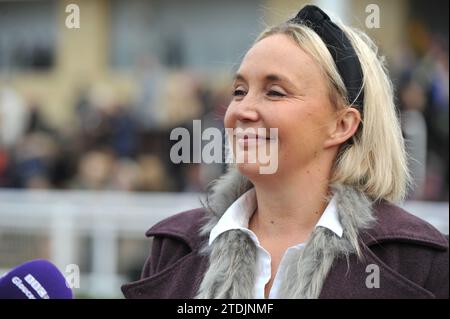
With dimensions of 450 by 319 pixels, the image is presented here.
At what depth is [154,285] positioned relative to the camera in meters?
2.58

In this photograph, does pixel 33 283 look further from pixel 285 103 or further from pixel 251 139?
pixel 285 103

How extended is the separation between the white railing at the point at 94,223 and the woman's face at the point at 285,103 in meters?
5.44

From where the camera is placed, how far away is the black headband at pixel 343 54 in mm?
2492

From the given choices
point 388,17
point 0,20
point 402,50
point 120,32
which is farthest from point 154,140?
point 0,20

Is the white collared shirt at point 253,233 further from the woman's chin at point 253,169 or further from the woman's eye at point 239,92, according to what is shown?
the woman's eye at point 239,92

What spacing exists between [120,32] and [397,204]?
14800mm

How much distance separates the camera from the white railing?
8031 millimetres

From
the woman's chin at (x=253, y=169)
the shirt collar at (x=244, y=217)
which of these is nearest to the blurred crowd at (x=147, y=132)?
the shirt collar at (x=244, y=217)

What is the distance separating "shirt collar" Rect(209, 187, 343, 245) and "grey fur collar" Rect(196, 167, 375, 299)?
0.02 metres

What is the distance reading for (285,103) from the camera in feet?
7.91

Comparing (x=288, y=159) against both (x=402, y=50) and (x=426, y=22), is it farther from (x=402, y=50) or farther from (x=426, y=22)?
(x=426, y=22)

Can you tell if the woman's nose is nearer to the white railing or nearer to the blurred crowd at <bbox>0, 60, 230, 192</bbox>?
the white railing

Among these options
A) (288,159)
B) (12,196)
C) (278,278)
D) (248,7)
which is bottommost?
(12,196)

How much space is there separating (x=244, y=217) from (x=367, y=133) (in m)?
0.47
